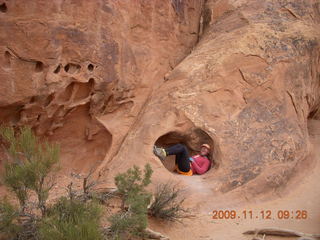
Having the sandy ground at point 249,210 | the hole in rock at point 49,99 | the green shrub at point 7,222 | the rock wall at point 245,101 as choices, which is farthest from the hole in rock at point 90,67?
the green shrub at point 7,222

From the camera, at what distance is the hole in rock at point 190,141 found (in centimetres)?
551

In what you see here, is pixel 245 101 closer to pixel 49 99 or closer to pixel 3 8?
pixel 49 99

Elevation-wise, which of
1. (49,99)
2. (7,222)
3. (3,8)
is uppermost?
(3,8)

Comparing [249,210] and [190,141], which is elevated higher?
[190,141]

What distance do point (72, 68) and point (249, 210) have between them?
2.84 meters

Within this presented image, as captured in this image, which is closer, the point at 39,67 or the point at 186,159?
the point at 39,67

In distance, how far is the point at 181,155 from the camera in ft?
17.6

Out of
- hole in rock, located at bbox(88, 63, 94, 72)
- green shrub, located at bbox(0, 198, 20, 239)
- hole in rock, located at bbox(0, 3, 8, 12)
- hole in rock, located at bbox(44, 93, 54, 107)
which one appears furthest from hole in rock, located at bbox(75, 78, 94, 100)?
green shrub, located at bbox(0, 198, 20, 239)

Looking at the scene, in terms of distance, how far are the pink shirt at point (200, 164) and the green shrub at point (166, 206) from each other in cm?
89

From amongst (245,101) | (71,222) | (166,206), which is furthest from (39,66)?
(245,101)

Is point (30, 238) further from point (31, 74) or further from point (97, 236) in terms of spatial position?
point (31, 74)

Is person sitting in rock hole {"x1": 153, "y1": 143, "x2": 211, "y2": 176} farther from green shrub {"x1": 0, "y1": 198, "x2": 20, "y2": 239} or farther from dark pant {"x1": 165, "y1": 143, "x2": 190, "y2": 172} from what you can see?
green shrub {"x1": 0, "y1": 198, "x2": 20, "y2": 239}

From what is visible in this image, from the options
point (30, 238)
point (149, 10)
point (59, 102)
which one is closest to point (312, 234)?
point (30, 238)

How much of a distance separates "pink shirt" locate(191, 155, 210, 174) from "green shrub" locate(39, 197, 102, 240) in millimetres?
2347
